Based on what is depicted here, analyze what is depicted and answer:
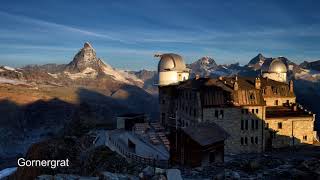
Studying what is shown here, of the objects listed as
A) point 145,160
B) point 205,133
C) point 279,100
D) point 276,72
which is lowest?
point 145,160

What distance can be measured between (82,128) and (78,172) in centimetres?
3775

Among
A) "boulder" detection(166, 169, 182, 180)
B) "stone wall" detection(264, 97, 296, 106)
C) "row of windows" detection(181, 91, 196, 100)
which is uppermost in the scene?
"row of windows" detection(181, 91, 196, 100)

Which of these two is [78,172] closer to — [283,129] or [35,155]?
[35,155]

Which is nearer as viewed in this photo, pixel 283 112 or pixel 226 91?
pixel 226 91

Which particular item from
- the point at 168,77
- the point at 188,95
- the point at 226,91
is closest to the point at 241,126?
the point at 226,91

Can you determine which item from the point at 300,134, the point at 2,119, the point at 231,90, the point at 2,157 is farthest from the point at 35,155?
the point at 2,119

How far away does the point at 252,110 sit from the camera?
186 feet

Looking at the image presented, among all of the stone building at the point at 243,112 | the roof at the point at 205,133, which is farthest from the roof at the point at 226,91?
the roof at the point at 205,133

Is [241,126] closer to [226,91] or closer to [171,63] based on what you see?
[226,91]

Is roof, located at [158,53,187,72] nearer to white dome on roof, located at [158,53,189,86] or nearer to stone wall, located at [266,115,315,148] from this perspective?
white dome on roof, located at [158,53,189,86]

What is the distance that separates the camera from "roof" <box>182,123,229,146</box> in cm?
4741

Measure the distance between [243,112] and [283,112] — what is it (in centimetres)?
1072

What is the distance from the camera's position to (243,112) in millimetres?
56219

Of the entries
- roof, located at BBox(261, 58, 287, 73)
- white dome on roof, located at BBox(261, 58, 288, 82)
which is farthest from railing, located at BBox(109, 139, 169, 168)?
roof, located at BBox(261, 58, 287, 73)
